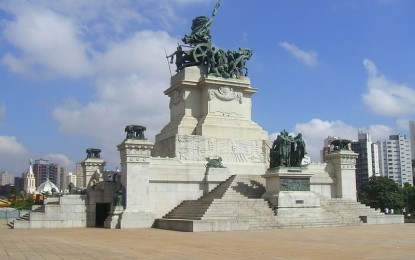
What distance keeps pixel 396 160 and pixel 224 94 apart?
294 feet

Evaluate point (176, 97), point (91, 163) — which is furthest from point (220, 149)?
point (91, 163)

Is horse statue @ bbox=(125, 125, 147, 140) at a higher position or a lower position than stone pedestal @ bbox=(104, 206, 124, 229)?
higher

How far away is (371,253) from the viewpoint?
1488 centimetres

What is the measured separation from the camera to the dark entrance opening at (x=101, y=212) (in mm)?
A: 34906

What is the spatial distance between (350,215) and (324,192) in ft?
21.4

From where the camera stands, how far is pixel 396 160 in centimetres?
12000

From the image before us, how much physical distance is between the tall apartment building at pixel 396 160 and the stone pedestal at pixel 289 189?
92843mm

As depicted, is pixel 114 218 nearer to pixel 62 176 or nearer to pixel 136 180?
pixel 136 180

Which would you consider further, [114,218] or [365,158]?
[365,158]

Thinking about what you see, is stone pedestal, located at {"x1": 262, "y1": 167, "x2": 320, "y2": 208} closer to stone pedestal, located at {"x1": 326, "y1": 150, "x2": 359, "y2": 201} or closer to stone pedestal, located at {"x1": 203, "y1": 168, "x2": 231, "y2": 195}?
stone pedestal, located at {"x1": 203, "y1": 168, "x2": 231, "y2": 195}

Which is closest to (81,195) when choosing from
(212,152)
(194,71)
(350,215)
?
(212,152)

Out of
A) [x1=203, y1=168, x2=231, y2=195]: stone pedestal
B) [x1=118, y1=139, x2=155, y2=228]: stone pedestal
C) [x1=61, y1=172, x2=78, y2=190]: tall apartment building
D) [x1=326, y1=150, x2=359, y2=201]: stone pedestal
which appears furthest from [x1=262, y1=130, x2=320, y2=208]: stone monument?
[x1=61, y1=172, x2=78, y2=190]: tall apartment building

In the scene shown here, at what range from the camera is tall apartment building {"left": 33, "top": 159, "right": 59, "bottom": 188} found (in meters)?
178

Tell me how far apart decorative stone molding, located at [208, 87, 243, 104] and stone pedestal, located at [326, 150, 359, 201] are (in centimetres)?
917
